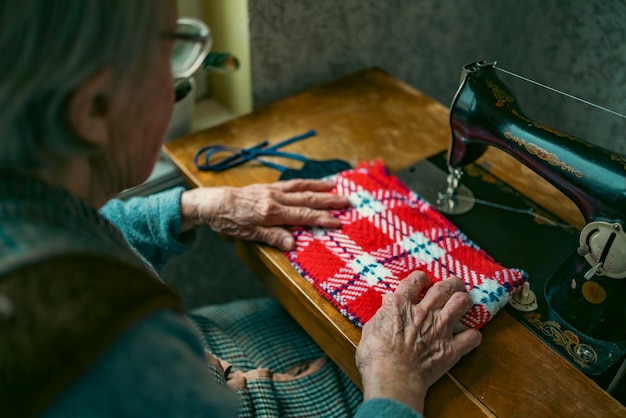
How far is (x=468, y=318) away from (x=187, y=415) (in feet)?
1.49

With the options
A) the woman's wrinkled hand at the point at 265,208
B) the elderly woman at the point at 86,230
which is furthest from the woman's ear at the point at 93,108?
the woman's wrinkled hand at the point at 265,208

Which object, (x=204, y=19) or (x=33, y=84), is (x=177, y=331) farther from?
(x=204, y=19)

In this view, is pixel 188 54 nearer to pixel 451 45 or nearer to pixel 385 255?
pixel 385 255

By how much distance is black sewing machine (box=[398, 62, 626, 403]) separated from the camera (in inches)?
29.1

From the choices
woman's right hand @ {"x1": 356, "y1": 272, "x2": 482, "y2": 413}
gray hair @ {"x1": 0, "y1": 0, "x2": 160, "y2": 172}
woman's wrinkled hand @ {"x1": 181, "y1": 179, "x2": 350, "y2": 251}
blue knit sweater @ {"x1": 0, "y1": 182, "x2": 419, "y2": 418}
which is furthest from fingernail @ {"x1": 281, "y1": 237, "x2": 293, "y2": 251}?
gray hair @ {"x1": 0, "y1": 0, "x2": 160, "y2": 172}

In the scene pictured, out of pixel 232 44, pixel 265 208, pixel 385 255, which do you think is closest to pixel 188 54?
pixel 232 44

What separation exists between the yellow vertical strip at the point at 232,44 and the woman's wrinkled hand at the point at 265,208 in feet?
1.39

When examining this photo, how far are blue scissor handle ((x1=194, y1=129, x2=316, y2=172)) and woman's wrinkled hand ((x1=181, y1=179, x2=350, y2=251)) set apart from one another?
4.5 inches

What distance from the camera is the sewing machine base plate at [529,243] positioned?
2.56ft

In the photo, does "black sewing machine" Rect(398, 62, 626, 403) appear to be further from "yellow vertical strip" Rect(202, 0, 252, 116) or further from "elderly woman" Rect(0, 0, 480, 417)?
"yellow vertical strip" Rect(202, 0, 252, 116)

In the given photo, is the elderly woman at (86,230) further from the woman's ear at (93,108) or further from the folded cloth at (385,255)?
the folded cloth at (385,255)

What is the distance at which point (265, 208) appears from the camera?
0.95m

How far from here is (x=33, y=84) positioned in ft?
1.60

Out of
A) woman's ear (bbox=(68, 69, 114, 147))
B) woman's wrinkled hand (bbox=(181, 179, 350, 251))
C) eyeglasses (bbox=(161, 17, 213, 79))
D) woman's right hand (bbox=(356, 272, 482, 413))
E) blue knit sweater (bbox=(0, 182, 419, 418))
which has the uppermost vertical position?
woman's ear (bbox=(68, 69, 114, 147))
